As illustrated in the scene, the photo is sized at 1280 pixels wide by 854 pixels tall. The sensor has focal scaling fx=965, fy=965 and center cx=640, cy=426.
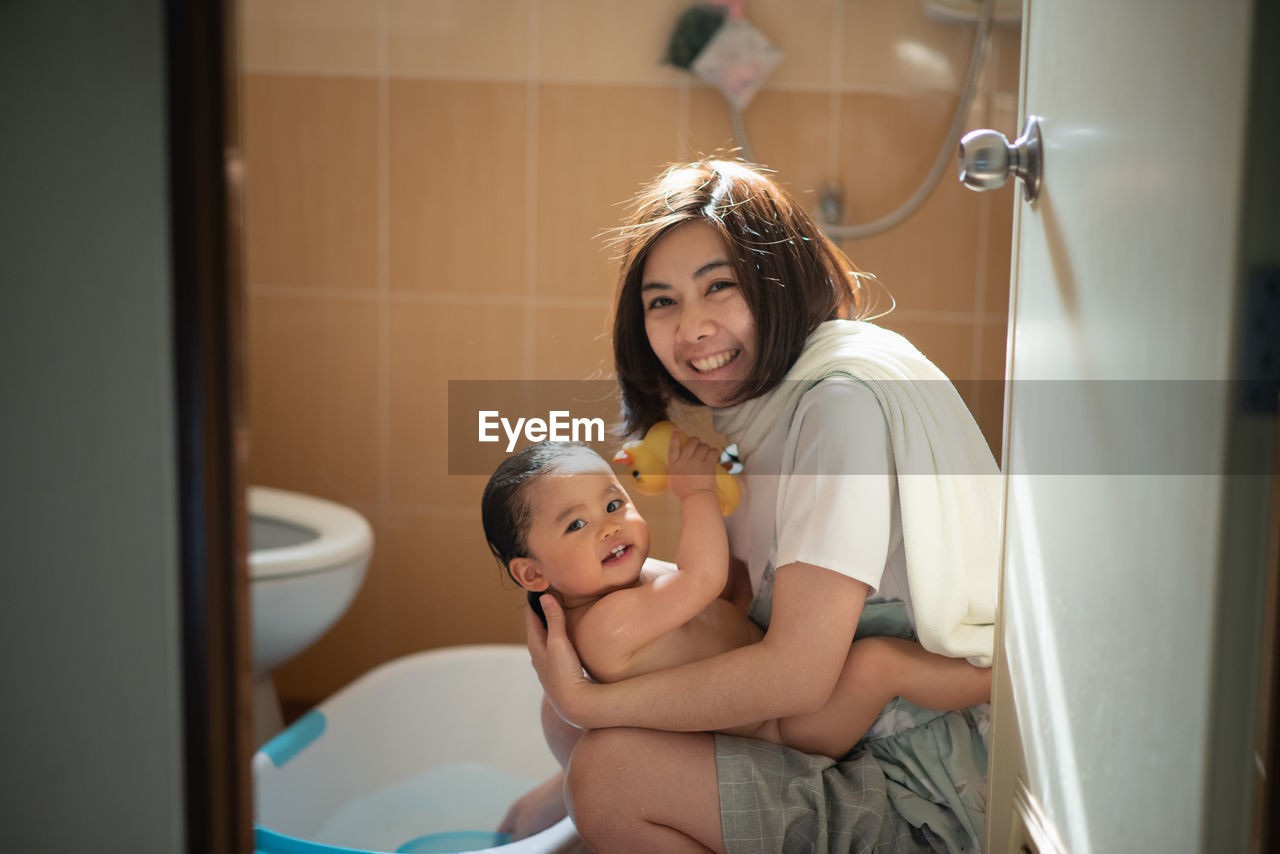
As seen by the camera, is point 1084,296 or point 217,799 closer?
point 217,799

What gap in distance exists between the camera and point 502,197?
898 millimetres

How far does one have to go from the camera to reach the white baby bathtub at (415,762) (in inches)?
36.3

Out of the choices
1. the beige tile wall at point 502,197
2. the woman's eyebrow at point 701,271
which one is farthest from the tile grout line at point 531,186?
the woman's eyebrow at point 701,271

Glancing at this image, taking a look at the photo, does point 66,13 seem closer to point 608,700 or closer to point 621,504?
point 621,504

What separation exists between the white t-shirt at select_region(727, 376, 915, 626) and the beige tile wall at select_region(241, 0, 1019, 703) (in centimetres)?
10

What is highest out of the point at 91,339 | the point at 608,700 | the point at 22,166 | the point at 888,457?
the point at 22,166

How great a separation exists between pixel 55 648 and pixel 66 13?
0.44 metres

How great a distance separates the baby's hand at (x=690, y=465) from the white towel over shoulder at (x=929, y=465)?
1.1 inches

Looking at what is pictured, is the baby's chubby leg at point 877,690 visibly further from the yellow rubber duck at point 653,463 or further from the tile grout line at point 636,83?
the tile grout line at point 636,83

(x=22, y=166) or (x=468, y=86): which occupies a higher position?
(x=468, y=86)

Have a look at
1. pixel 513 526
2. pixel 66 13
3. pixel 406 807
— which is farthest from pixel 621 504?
pixel 66 13

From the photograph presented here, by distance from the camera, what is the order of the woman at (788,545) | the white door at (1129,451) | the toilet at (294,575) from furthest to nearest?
1. the woman at (788,545)
2. the toilet at (294,575)
3. the white door at (1129,451)

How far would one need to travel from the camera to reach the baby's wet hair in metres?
0.93

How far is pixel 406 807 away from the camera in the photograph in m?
0.96
